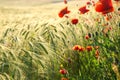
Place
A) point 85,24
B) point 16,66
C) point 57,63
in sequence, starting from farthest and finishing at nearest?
point 85,24 < point 57,63 < point 16,66

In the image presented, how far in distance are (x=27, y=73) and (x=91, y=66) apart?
791 millimetres

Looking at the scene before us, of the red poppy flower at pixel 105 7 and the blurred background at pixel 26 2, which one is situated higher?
the red poppy flower at pixel 105 7

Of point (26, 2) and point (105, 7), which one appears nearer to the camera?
point (105, 7)

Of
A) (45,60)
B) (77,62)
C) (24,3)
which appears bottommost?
(24,3)

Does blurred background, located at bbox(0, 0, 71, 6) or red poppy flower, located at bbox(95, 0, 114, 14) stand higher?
red poppy flower, located at bbox(95, 0, 114, 14)

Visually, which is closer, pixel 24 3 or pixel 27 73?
pixel 27 73

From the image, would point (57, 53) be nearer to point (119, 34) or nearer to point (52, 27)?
→ point (52, 27)

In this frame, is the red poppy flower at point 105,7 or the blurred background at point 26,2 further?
the blurred background at point 26,2

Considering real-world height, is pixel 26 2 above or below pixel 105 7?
below

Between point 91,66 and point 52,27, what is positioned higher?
point 52,27

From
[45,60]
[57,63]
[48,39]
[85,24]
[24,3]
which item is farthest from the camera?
[24,3]

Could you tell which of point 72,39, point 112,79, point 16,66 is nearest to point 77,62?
point 72,39

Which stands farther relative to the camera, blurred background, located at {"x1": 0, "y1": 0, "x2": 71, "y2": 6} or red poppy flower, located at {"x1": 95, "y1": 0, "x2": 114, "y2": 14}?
blurred background, located at {"x1": 0, "y1": 0, "x2": 71, "y2": 6}

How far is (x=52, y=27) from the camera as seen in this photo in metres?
3.76
